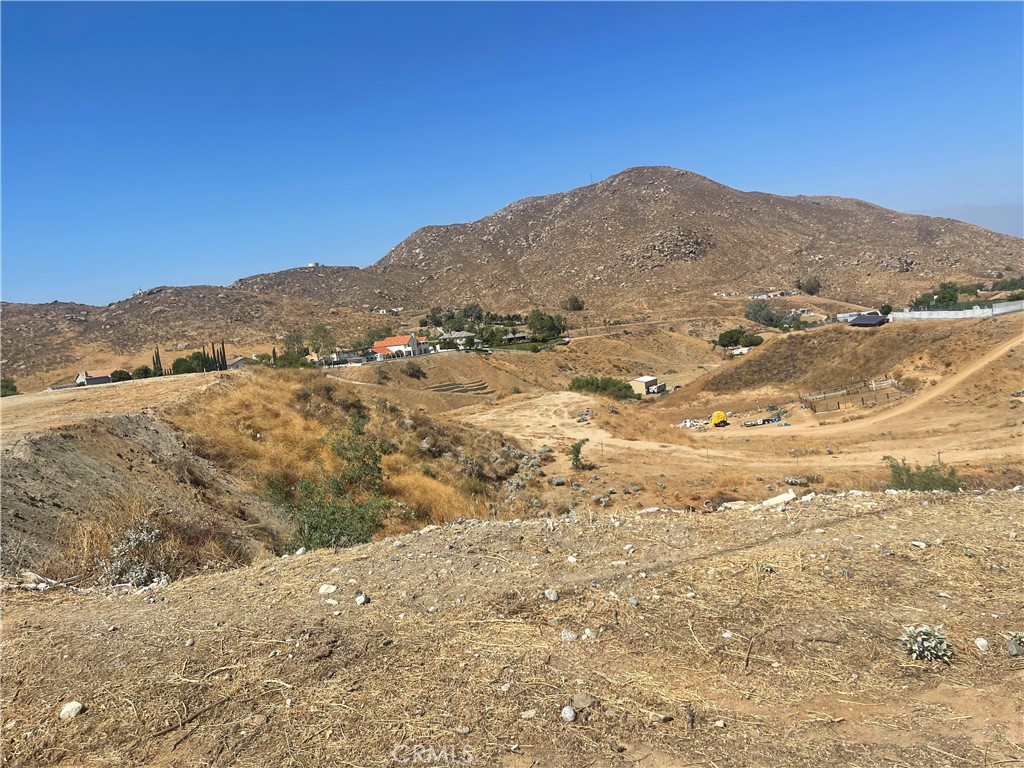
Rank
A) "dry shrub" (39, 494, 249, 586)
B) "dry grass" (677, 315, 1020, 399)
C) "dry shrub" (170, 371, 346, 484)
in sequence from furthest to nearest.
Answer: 1. "dry grass" (677, 315, 1020, 399)
2. "dry shrub" (170, 371, 346, 484)
3. "dry shrub" (39, 494, 249, 586)

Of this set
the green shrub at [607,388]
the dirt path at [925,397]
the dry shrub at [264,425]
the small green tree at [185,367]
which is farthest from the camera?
the green shrub at [607,388]

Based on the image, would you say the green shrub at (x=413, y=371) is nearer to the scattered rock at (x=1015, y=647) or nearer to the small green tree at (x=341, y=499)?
the small green tree at (x=341, y=499)

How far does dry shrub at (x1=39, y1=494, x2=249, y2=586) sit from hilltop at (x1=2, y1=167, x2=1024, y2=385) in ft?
206

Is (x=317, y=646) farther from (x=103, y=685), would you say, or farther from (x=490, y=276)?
(x=490, y=276)

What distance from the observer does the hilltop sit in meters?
78.2

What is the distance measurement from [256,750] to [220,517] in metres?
8.09

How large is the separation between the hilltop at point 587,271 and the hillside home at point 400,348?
1656 cm

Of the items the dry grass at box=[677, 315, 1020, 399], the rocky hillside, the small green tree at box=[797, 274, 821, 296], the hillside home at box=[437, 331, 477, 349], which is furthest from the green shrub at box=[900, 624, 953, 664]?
the small green tree at box=[797, 274, 821, 296]

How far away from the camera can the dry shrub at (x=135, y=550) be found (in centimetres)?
641

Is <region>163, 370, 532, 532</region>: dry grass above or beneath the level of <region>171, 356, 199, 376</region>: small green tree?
beneath

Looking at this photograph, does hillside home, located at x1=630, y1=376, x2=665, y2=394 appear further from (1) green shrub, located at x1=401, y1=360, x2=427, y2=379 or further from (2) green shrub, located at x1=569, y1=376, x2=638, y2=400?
(1) green shrub, located at x1=401, y1=360, x2=427, y2=379

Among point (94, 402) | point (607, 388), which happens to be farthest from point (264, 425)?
point (607, 388)

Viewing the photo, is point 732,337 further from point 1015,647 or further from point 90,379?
point 1015,647

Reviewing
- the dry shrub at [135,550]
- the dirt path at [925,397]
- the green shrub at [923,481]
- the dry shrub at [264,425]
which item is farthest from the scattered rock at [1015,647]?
the dirt path at [925,397]
